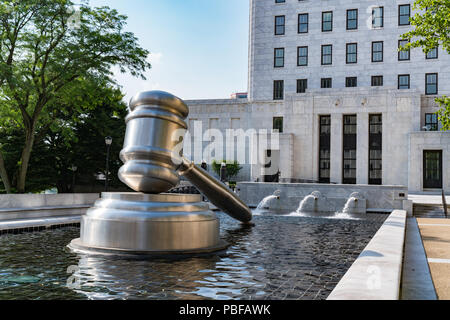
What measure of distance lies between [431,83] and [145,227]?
128ft

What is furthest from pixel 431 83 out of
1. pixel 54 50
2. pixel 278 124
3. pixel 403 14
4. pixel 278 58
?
pixel 54 50

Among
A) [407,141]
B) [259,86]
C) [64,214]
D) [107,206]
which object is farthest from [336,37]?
[107,206]

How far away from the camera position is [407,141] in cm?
3453

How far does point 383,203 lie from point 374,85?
24307mm

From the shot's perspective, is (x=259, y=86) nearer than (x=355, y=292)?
No

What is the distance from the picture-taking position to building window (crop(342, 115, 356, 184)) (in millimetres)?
36844

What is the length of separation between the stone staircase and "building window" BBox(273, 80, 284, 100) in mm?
24871

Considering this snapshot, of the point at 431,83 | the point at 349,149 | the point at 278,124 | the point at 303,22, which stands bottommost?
the point at 349,149

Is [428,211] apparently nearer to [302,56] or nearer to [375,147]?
[375,147]

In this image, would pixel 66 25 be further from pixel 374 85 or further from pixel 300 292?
pixel 374 85

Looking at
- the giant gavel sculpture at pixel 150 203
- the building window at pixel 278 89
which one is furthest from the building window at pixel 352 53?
the giant gavel sculpture at pixel 150 203

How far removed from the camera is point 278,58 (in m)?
42.3

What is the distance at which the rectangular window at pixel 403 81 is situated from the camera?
38719 mm

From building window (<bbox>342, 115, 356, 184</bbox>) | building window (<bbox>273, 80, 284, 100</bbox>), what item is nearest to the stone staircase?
building window (<bbox>342, 115, 356, 184</bbox>)
